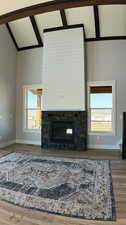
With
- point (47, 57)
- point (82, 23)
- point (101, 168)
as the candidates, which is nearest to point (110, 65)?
point (82, 23)

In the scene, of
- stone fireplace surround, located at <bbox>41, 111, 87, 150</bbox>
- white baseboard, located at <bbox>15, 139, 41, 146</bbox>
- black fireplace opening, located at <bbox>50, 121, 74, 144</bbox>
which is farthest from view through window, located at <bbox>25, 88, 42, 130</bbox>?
black fireplace opening, located at <bbox>50, 121, 74, 144</bbox>

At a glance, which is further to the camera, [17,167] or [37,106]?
[37,106]

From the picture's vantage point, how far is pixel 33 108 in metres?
6.81

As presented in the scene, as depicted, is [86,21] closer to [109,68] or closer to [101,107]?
[109,68]

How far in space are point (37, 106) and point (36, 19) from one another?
3.19m

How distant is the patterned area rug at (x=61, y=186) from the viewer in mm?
2160

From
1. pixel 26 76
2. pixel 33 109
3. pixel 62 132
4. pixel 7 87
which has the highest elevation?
pixel 26 76

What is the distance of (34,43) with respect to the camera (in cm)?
662

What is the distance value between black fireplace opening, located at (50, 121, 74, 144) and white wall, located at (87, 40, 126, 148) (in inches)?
31.3

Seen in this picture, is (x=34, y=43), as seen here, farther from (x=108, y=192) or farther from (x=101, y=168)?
(x=108, y=192)

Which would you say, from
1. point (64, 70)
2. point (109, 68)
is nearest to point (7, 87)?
point (64, 70)

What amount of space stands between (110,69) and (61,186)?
15.0ft

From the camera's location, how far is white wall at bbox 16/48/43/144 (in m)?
6.65

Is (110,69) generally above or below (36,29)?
below
